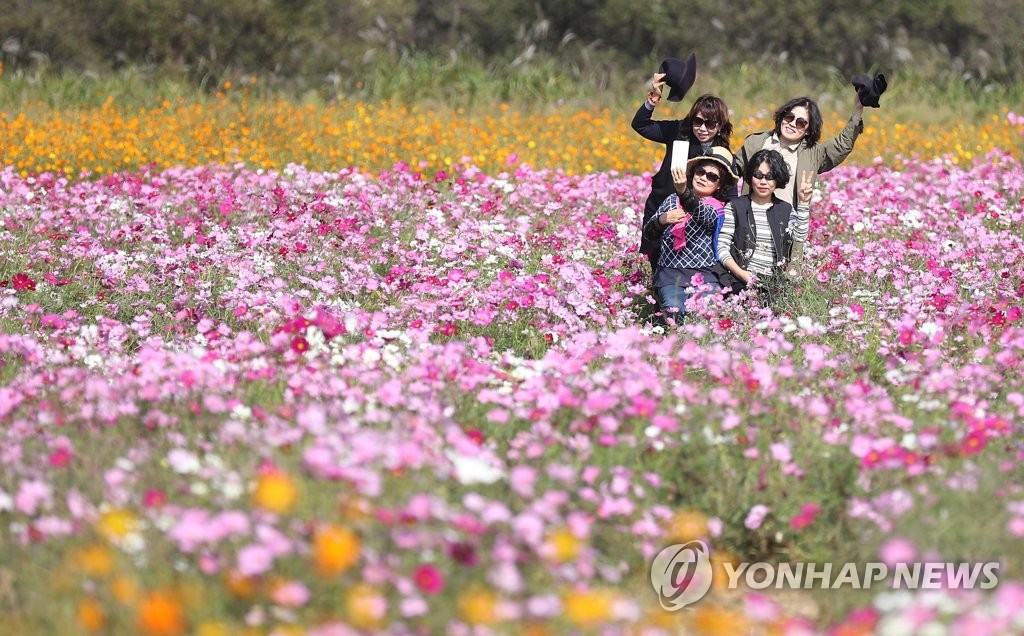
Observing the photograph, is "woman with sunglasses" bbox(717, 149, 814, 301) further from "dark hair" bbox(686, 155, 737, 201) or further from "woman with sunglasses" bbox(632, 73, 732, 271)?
"woman with sunglasses" bbox(632, 73, 732, 271)

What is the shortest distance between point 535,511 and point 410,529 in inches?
14.2

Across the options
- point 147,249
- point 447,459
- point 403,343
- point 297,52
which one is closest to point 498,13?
point 297,52

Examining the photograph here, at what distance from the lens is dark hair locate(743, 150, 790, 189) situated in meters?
5.98

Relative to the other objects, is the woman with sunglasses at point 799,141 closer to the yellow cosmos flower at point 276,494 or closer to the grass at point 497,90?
the yellow cosmos flower at point 276,494

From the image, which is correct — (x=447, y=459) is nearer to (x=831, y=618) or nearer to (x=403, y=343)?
(x=831, y=618)

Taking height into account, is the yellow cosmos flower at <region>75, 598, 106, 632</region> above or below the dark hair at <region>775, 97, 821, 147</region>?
below

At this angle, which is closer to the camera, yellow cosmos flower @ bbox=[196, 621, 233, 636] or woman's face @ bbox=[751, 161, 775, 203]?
yellow cosmos flower @ bbox=[196, 621, 233, 636]

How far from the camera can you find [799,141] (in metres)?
6.50

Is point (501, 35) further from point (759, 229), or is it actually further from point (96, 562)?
point (96, 562)

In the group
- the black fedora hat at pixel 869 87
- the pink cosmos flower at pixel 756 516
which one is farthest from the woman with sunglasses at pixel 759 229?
the pink cosmos flower at pixel 756 516

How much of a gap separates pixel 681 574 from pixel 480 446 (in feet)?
2.31

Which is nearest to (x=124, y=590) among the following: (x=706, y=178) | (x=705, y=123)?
(x=706, y=178)

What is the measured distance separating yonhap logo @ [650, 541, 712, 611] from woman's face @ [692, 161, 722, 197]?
2972 millimetres

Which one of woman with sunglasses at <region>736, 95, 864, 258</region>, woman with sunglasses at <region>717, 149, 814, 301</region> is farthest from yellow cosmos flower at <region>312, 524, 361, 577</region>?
woman with sunglasses at <region>736, 95, 864, 258</region>
